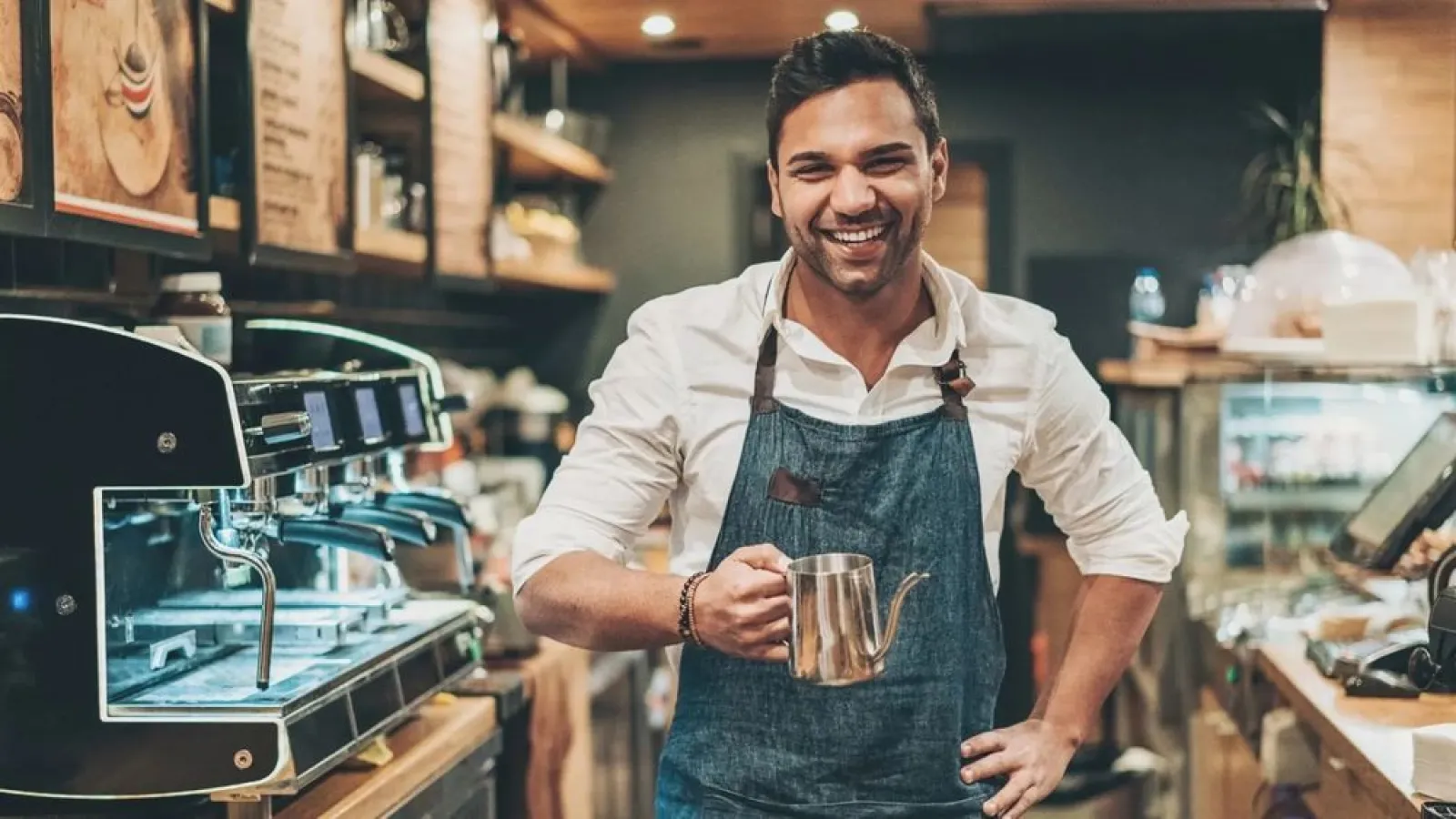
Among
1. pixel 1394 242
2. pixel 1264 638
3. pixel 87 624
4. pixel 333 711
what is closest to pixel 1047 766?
pixel 333 711

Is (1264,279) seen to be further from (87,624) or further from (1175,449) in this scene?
(87,624)

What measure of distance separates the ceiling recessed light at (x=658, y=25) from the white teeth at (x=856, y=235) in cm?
321

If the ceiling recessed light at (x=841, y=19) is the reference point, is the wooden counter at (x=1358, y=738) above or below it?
below

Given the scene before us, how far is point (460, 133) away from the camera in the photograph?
371cm

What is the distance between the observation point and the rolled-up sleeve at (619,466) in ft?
5.58

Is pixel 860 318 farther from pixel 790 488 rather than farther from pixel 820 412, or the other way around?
pixel 790 488

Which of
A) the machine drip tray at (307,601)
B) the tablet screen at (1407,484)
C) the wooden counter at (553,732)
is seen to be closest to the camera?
the machine drip tray at (307,601)

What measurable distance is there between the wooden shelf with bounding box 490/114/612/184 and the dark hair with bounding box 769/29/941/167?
2.29m

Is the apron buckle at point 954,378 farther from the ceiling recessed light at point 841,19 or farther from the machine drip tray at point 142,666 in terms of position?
the ceiling recessed light at point 841,19

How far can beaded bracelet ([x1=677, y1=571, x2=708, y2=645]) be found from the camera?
5.06 ft

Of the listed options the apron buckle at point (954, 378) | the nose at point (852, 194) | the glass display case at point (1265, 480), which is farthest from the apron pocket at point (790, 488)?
the glass display case at point (1265, 480)

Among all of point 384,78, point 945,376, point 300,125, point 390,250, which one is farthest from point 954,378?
point 384,78

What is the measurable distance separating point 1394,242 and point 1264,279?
1.38 meters

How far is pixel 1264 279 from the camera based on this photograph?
3.62 meters
